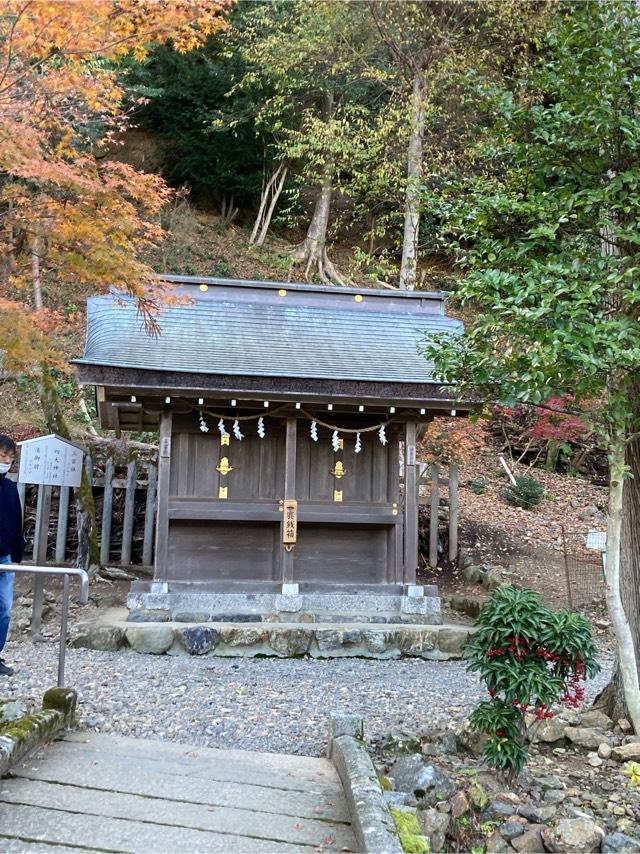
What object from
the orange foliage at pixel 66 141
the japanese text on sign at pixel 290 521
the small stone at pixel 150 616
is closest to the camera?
the orange foliage at pixel 66 141

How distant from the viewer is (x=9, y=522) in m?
5.66

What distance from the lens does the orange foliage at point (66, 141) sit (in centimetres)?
572

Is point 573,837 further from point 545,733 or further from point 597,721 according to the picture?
point 597,721

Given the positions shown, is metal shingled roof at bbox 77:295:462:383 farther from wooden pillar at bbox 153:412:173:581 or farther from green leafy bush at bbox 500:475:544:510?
green leafy bush at bbox 500:475:544:510

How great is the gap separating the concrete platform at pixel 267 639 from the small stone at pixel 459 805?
420 cm

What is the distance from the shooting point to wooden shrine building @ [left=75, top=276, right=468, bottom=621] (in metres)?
8.62

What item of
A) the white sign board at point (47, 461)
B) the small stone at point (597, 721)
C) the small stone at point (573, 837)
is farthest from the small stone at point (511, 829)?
the white sign board at point (47, 461)

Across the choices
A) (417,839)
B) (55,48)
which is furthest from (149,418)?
(417,839)

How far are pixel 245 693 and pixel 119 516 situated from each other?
6933 mm

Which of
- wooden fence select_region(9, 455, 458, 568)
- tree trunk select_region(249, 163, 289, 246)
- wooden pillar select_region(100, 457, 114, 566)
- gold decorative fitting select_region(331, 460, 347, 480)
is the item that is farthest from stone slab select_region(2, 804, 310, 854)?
tree trunk select_region(249, 163, 289, 246)

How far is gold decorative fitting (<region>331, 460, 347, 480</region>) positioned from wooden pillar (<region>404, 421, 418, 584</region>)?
891 millimetres

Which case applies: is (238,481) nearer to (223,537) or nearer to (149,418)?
(223,537)

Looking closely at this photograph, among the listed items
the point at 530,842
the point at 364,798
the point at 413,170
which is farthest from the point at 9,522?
the point at 413,170

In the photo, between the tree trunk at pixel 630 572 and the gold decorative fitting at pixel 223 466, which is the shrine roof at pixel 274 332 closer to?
the gold decorative fitting at pixel 223 466
